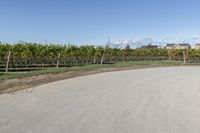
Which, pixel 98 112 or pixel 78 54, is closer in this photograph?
pixel 98 112

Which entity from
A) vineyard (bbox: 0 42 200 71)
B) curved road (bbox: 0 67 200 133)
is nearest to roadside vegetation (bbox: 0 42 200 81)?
Answer: vineyard (bbox: 0 42 200 71)

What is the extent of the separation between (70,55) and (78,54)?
1.92m

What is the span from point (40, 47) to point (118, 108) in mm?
33891

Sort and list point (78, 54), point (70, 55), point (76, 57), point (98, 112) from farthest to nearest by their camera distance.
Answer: point (78, 54) → point (70, 55) → point (76, 57) → point (98, 112)

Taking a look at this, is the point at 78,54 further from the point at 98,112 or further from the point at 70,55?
the point at 98,112

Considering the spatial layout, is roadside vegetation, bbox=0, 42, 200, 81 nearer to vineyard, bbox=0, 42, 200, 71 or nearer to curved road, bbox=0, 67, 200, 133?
vineyard, bbox=0, 42, 200, 71

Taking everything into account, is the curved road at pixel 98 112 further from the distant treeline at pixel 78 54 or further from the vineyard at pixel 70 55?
the distant treeline at pixel 78 54

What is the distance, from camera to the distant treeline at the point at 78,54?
37625 millimetres

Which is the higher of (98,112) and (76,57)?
(76,57)

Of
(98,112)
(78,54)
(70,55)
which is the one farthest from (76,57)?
(98,112)

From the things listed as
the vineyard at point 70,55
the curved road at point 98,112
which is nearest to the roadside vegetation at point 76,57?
the vineyard at point 70,55

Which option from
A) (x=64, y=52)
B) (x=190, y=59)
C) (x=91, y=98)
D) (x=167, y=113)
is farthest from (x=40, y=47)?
(x=167, y=113)

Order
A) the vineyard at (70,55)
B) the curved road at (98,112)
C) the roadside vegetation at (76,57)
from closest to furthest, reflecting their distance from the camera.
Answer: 1. the curved road at (98,112)
2. the roadside vegetation at (76,57)
3. the vineyard at (70,55)

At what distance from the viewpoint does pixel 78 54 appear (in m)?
46.7
